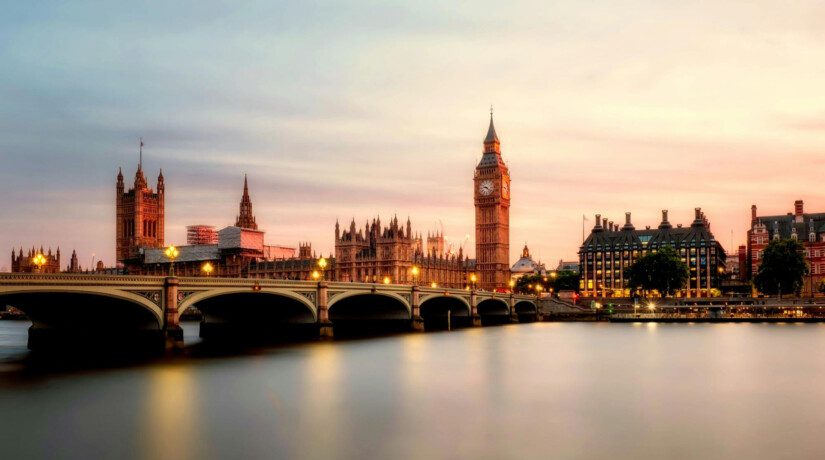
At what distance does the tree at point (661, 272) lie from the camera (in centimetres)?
14238

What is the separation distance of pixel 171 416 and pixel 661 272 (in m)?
123

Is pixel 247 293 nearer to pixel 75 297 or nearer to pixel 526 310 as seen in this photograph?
pixel 75 297

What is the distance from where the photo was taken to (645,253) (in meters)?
190

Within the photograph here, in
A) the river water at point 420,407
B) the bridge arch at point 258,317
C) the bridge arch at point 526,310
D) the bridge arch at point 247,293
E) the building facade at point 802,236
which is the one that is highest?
the building facade at point 802,236

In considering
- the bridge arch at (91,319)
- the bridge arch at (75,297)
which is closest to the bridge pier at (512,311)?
the bridge arch at (91,319)

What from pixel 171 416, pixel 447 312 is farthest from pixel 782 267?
pixel 171 416

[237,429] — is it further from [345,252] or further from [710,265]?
[710,265]

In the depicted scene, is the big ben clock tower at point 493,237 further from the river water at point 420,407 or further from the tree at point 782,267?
the river water at point 420,407

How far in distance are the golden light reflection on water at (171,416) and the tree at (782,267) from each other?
108024mm

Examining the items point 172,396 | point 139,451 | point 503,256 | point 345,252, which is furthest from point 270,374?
point 503,256

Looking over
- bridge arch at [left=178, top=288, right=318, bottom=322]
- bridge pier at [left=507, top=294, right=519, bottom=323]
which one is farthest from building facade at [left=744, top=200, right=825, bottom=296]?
bridge arch at [left=178, top=288, right=318, bottom=322]

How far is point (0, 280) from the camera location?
40.8m

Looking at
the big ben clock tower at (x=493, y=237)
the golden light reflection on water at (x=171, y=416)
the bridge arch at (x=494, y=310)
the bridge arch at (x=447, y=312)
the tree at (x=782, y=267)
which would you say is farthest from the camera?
the big ben clock tower at (x=493, y=237)

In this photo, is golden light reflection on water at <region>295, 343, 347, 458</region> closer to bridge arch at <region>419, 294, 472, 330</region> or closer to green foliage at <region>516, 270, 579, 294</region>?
bridge arch at <region>419, 294, 472, 330</region>
